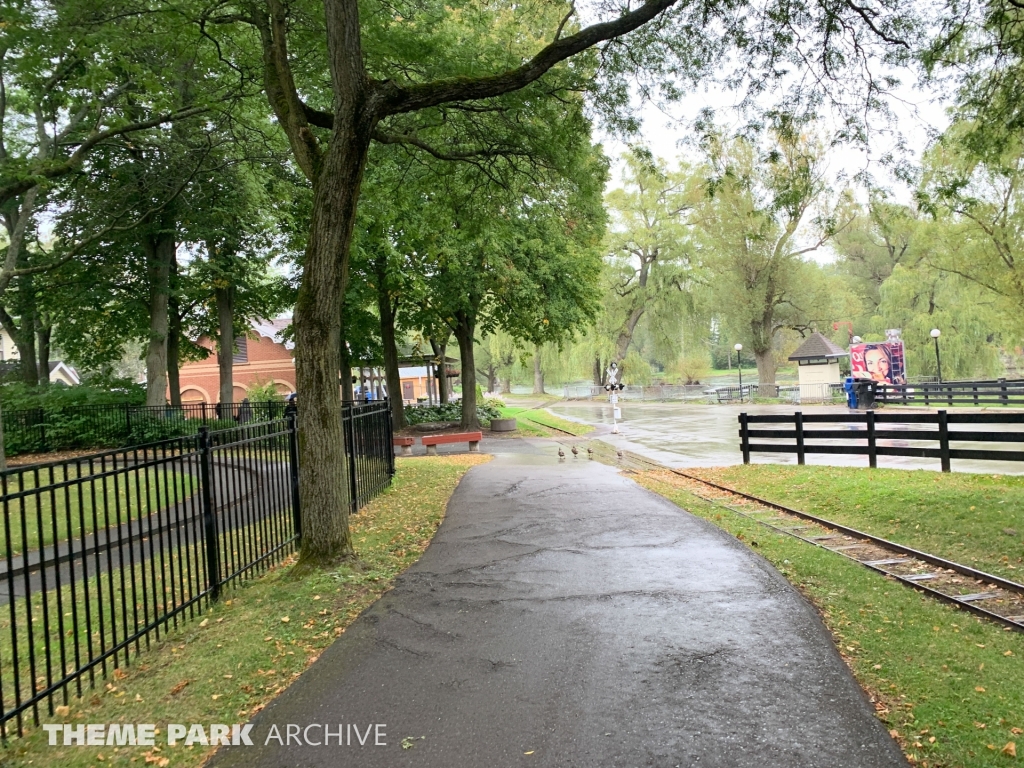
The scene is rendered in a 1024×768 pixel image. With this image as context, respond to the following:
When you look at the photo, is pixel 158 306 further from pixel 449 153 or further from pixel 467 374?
pixel 449 153

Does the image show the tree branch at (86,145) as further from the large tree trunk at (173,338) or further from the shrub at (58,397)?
the large tree trunk at (173,338)

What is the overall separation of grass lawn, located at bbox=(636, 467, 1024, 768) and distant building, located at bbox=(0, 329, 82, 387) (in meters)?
36.3

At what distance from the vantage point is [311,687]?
412 cm

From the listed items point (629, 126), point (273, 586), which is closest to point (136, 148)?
point (629, 126)

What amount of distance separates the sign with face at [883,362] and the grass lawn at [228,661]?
3090 centimetres

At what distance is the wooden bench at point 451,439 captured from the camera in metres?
19.8

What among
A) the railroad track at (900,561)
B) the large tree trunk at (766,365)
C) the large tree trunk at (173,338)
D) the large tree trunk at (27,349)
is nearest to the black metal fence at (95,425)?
the large tree trunk at (173,338)

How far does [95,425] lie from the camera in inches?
826

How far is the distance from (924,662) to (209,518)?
583 centimetres

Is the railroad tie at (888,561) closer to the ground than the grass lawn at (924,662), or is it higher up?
closer to the ground

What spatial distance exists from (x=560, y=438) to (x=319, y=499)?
64.4ft

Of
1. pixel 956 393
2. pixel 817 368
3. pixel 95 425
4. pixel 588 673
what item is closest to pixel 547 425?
pixel 817 368

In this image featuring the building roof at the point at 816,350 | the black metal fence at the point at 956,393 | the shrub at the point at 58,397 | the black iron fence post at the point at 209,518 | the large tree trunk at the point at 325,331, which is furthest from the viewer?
the building roof at the point at 816,350

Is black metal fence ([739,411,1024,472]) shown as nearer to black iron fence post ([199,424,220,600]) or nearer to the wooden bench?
the wooden bench
